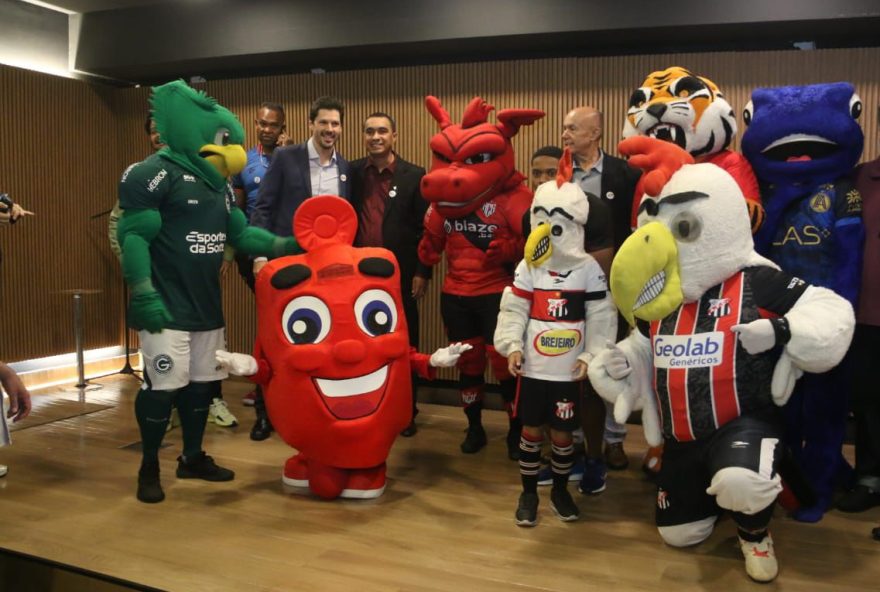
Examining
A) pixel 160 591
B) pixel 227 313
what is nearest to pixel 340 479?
pixel 160 591

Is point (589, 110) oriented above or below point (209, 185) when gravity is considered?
above

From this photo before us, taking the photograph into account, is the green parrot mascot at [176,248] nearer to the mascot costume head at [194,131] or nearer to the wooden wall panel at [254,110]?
the mascot costume head at [194,131]

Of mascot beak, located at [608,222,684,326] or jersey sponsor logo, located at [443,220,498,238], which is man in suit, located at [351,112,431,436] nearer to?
jersey sponsor logo, located at [443,220,498,238]

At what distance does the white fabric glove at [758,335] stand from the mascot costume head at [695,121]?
29.8 inches

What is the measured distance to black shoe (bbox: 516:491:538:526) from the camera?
284cm

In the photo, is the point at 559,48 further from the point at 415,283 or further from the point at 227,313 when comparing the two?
the point at 227,313

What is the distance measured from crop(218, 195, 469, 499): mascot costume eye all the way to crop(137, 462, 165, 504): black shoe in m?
0.56

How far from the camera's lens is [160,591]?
2346 millimetres

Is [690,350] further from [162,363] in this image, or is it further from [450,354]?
[162,363]

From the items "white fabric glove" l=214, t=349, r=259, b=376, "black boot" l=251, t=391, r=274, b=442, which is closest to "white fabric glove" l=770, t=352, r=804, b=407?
"white fabric glove" l=214, t=349, r=259, b=376

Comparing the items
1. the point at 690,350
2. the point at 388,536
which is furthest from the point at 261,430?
the point at 690,350

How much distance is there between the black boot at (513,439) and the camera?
3676 mm

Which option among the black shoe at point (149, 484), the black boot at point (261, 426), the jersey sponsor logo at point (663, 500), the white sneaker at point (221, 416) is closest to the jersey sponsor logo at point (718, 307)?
the jersey sponsor logo at point (663, 500)

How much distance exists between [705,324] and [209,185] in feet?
6.64
